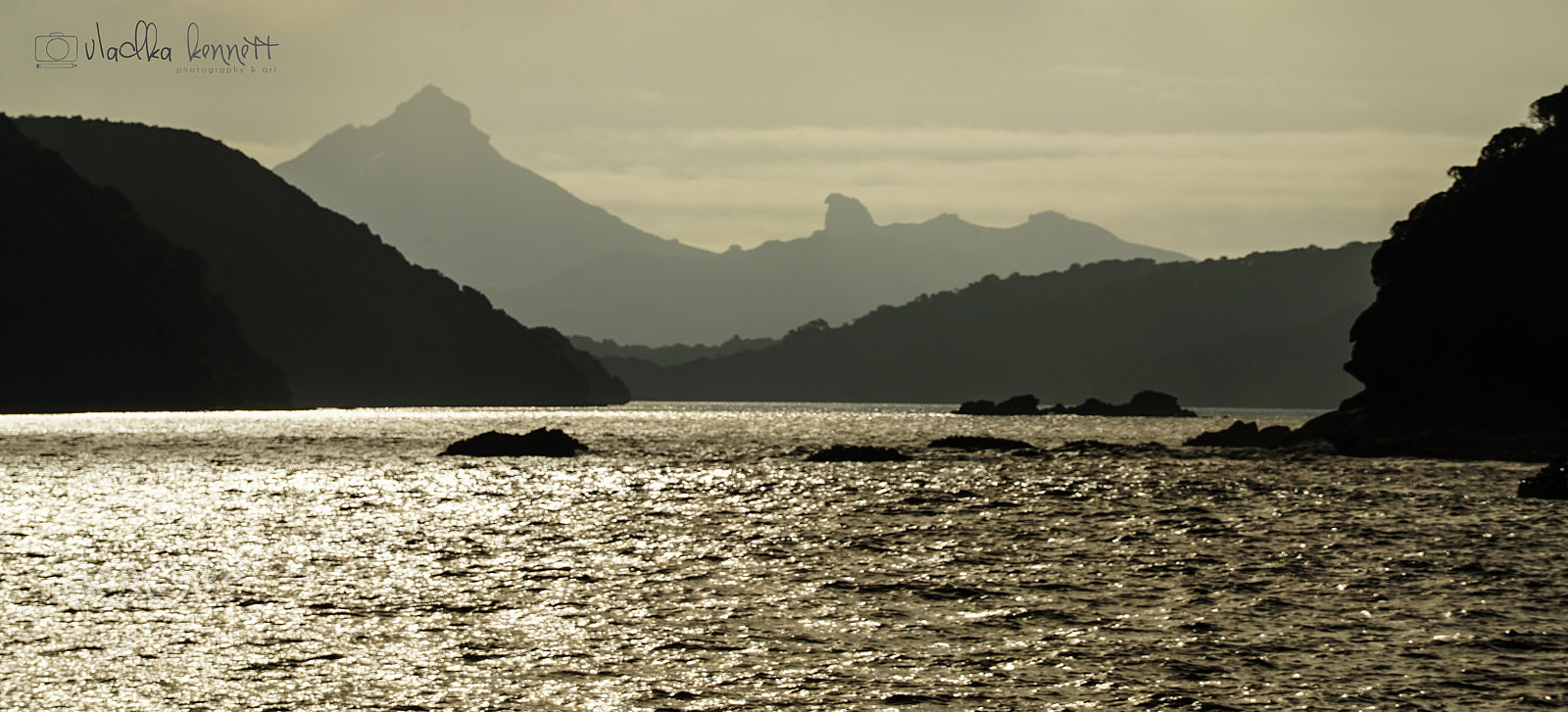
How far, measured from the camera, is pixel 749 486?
6662cm

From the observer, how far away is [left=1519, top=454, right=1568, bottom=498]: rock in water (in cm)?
5584

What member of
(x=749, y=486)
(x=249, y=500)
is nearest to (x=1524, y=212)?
(x=749, y=486)

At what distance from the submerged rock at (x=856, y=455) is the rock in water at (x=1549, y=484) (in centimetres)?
4181

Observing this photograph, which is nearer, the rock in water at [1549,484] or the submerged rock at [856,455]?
the rock in water at [1549,484]

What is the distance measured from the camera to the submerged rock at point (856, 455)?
302ft

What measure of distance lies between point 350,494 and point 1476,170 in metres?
82.0

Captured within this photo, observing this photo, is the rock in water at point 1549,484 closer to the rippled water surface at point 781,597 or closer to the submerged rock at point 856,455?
the rippled water surface at point 781,597

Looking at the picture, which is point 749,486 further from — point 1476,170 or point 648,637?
point 1476,170

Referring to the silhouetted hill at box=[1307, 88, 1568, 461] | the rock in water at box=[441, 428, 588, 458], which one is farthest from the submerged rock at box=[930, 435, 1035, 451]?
the rock in water at box=[441, 428, 588, 458]

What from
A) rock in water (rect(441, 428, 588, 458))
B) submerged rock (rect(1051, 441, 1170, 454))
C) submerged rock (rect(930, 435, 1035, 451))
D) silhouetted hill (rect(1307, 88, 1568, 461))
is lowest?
submerged rock (rect(1051, 441, 1170, 454))

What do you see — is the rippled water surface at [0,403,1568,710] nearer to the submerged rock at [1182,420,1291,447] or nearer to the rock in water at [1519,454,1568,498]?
the rock in water at [1519,454,1568,498]

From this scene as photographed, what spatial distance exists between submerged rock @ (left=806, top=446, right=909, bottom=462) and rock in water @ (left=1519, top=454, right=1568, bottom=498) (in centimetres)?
4181

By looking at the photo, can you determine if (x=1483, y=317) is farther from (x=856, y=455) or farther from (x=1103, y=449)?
(x=856, y=455)

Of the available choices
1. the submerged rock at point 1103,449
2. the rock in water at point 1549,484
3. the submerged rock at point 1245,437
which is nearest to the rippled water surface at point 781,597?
the rock in water at point 1549,484
